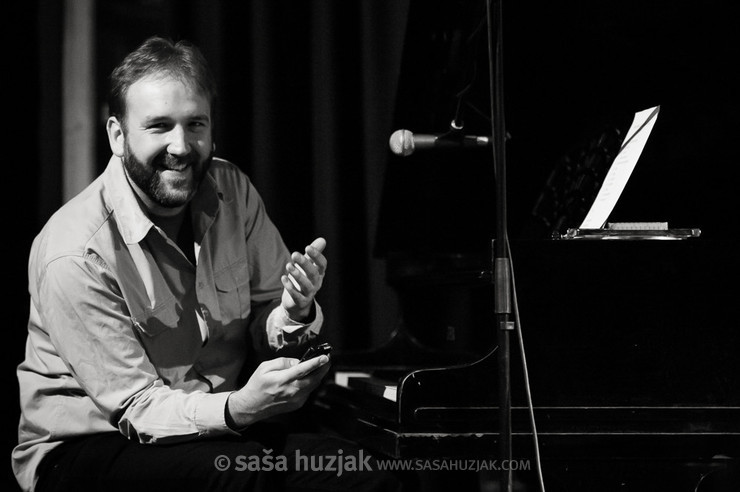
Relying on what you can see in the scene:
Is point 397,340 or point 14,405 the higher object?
point 397,340

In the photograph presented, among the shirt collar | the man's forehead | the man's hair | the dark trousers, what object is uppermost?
the man's hair

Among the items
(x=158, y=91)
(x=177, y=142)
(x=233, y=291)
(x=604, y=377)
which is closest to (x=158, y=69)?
(x=158, y=91)

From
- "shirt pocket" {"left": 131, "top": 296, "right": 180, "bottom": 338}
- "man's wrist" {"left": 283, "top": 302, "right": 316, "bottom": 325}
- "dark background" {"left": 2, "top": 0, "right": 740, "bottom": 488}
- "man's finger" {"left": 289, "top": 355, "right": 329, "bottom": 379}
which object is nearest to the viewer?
"man's finger" {"left": 289, "top": 355, "right": 329, "bottom": 379}

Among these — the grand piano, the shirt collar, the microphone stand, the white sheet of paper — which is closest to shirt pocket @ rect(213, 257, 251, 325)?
the shirt collar

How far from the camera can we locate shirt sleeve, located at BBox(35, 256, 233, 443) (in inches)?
72.6

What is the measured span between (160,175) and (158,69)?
27 centimetres

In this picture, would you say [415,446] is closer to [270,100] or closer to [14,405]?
[14,405]

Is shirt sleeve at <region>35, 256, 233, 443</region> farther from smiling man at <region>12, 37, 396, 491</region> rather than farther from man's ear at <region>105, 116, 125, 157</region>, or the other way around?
man's ear at <region>105, 116, 125, 157</region>

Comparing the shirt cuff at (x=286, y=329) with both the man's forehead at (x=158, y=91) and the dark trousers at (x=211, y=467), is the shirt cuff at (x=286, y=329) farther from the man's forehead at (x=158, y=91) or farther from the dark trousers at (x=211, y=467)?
the man's forehead at (x=158, y=91)

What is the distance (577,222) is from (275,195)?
137 centimetres

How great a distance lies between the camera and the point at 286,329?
215cm


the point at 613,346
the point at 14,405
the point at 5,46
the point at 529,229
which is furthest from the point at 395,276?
the point at 5,46

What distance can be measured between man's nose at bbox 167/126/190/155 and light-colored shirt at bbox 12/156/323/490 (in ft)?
0.57

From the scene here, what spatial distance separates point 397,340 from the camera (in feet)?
8.66
